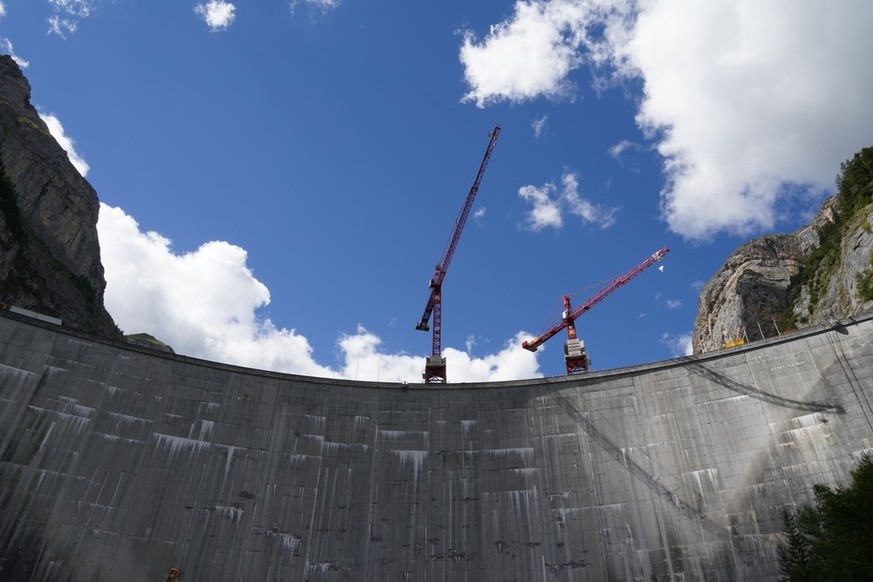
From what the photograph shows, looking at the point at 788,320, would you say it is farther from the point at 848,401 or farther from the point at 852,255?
the point at 848,401

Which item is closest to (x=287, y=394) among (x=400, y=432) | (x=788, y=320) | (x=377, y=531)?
(x=400, y=432)

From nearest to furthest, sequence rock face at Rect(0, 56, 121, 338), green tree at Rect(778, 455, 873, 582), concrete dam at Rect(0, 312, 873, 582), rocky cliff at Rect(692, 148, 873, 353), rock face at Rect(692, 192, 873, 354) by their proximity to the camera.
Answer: green tree at Rect(778, 455, 873, 582), concrete dam at Rect(0, 312, 873, 582), rocky cliff at Rect(692, 148, 873, 353), rock face at Rect(692, 192, 873, 354), rock face at Rect(0, 56, 121, 338)

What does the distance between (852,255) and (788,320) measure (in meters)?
19.2

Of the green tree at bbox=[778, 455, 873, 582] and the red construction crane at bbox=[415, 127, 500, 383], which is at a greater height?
the red construction crane at bbox=[415, 127, 500, 383]

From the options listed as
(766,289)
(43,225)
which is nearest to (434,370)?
(766,289)

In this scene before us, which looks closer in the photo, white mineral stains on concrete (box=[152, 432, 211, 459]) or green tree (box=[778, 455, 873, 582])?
green tree (box=[778, 455, 873, 582])

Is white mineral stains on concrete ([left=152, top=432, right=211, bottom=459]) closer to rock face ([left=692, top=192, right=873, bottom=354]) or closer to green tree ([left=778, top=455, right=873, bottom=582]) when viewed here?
green tree ([left=778, top=455, right=873, bottom=582])

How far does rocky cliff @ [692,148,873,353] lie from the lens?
195 ft

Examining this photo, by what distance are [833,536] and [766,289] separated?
63273 mm

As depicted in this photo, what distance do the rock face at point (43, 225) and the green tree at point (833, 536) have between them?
7591 centimetres

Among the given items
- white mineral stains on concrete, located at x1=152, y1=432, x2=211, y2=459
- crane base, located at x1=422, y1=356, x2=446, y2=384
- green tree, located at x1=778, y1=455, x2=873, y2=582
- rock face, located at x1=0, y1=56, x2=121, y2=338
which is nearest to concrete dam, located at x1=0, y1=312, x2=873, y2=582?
white mineral stains on concrete, located at x1=152, y1=432, x2=211, y2=459

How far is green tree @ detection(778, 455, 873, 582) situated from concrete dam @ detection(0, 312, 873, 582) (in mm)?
1915

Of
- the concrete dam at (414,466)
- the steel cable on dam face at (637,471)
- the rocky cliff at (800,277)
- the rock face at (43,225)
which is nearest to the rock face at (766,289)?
the rocky cliff at (800,277)

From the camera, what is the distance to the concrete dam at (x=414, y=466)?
40938 millimetres
